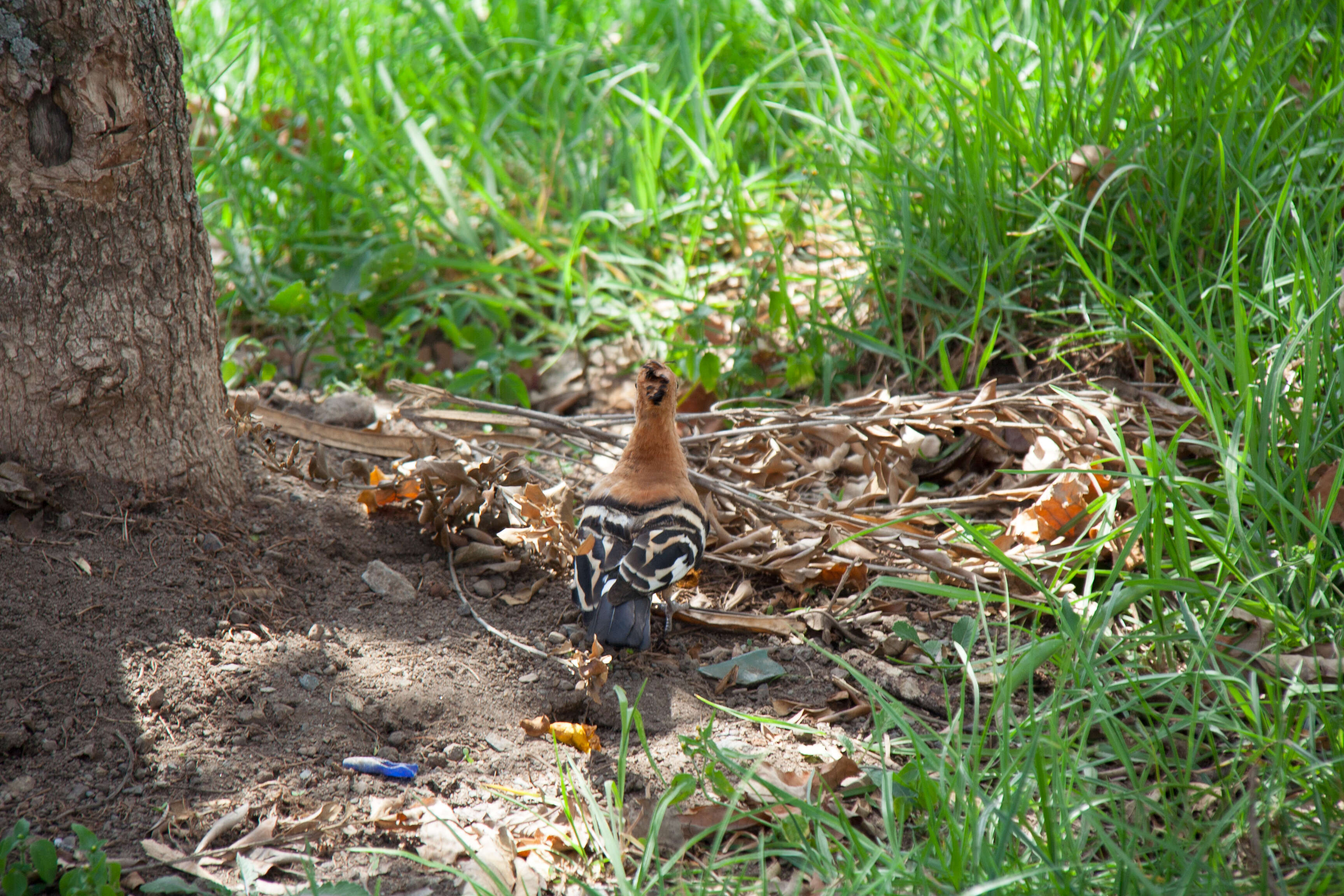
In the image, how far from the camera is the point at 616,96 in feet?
19.0

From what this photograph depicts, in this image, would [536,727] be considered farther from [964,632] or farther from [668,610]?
A: [964,632]

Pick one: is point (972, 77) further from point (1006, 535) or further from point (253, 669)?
point (253, 669)

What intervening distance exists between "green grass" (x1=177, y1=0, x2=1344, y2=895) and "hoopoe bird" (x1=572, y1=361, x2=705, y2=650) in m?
0.54

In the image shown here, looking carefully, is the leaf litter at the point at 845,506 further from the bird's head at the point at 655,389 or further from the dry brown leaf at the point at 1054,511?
the bird's head at the point at 655,389

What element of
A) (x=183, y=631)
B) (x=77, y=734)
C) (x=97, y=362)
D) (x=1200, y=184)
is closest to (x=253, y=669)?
(x=183, y=631)

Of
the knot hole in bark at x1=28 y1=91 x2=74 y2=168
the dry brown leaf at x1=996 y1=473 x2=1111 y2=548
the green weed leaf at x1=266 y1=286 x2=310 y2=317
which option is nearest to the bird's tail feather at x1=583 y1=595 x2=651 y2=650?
the dry brown leaf at x1=996 y1=473 x2=1111 y2=548

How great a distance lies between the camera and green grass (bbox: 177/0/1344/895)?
2133 mm

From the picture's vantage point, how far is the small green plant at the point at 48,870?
1.92 meters

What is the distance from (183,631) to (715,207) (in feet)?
10.4

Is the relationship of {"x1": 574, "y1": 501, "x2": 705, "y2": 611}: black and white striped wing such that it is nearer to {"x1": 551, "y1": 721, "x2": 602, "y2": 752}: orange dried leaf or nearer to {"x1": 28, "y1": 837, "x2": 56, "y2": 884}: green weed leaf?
{"x1": 551, "y1": 721, "x2": 602, "y2": 752}: orange dried leaf

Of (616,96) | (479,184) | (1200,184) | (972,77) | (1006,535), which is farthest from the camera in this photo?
(616,96)

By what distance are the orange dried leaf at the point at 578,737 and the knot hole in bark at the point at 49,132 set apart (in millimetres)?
1864

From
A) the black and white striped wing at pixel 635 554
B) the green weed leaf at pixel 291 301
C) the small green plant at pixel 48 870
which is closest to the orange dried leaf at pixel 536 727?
the black and white striped wing at pixel 635 554

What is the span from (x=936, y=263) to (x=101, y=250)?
292 cm
